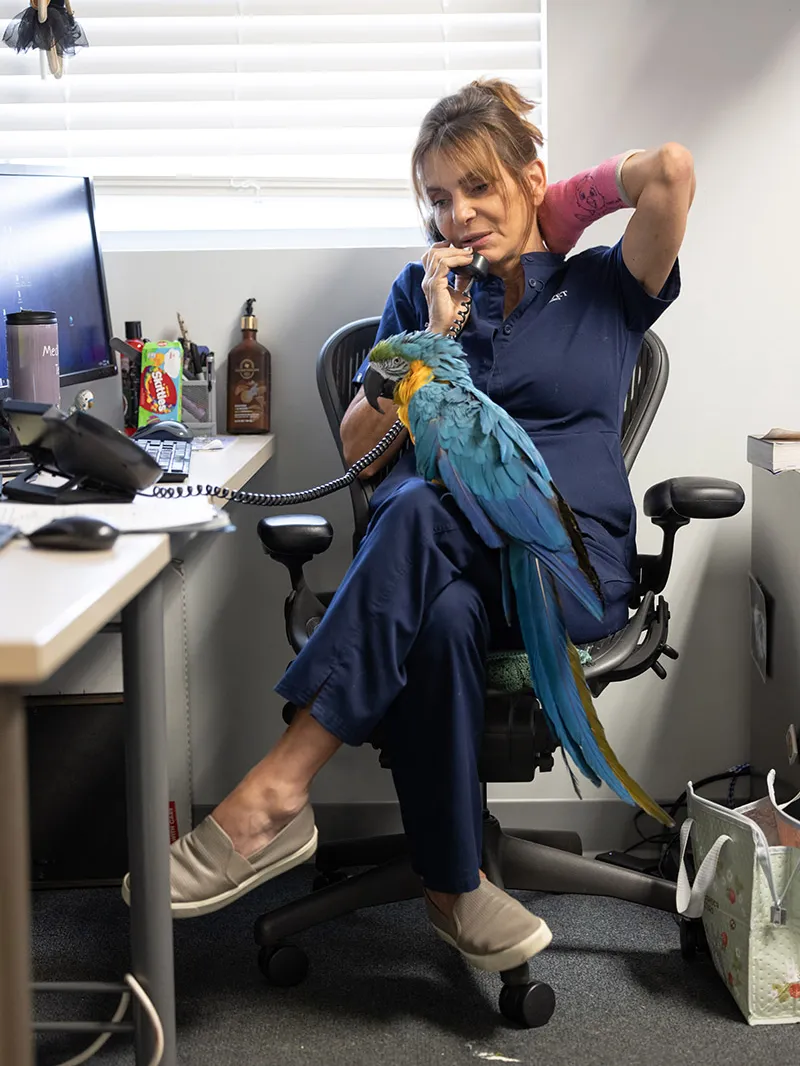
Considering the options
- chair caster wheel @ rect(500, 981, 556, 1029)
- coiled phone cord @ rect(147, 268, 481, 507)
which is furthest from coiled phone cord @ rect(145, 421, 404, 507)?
chair caster wheel @ rect(500, 981, 556, 1029)

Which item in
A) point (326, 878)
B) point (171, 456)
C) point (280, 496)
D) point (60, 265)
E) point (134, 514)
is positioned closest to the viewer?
point (134, 514)

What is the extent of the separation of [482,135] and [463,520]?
0.70m

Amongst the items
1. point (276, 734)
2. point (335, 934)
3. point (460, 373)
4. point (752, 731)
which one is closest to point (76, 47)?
point (460, 373)

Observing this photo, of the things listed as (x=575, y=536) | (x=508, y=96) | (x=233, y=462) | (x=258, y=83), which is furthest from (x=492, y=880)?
(x=258, y=83)

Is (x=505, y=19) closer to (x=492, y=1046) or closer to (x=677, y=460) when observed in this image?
(x=677, y=460)

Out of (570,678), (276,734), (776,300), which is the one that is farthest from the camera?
(276,734)

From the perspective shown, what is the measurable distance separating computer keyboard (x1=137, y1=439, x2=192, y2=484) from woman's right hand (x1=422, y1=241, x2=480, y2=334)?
47 centimetres

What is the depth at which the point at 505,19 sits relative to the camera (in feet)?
7.82

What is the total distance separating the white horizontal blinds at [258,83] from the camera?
2391mm

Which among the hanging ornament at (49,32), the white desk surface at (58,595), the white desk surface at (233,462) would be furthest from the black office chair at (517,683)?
the hanging ornament at (49,32)

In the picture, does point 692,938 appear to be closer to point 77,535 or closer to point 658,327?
point 658,327

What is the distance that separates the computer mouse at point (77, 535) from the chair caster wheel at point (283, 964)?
3.22 ft

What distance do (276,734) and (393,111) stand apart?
4.50 feet

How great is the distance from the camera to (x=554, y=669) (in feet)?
5.44
